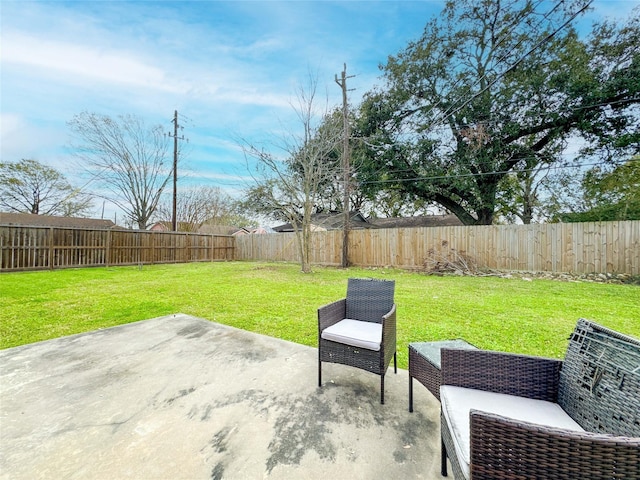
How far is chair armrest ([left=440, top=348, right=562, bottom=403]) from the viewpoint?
4.33ft

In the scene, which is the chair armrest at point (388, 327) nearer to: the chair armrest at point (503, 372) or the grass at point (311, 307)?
the chair armrest at point (503, 372)

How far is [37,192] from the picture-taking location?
19.3 meters

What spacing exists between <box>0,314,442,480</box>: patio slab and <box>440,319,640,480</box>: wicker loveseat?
461mm

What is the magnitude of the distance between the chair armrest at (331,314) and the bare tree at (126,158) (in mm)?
Result: 17142

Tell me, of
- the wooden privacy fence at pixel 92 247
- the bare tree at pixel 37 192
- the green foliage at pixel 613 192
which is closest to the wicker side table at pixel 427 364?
the wooden privacy fence at pixel 92 247

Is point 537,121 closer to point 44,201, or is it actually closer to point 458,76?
point 458,76

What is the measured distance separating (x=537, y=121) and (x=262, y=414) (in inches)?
583

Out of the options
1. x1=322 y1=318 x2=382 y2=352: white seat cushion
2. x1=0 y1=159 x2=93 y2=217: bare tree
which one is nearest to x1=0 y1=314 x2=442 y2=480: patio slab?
x1=322 y1=318 x2=382 y2=352: white seat cushion

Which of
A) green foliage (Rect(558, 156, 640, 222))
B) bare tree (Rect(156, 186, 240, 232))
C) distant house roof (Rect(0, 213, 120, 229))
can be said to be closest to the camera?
green foliage (Rect(558, 156, 640, 222))

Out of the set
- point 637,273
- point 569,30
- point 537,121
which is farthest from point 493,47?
point 637,273

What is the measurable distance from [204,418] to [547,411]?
188 cm

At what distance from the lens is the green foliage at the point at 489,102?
32.9ft

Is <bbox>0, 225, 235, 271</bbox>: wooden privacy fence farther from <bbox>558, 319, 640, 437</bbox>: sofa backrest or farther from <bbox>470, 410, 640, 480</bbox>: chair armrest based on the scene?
<bbox>558, 319, 640, 437</bbox>: sofa backrest

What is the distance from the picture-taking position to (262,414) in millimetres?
1778
